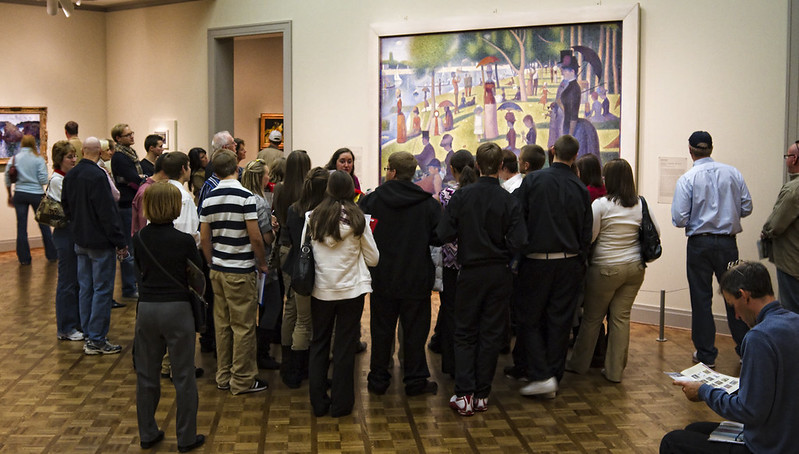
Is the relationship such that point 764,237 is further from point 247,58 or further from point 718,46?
point 247,58

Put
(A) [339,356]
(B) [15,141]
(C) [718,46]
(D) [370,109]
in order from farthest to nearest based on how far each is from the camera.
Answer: (B) [15,141]
(D) [370,109]
(C) [718,46]
(A) [339,356]

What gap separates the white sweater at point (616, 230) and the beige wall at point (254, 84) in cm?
1061

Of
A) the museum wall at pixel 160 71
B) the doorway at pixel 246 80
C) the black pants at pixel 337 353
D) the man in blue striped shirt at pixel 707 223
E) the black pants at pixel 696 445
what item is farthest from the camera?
the museum wall at pixel 160 71

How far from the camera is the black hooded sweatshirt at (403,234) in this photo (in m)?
5.94

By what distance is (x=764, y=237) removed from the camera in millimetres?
6746

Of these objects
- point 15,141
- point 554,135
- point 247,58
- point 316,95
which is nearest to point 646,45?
point 554,135

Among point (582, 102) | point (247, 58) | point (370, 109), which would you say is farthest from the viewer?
point (247, 58)

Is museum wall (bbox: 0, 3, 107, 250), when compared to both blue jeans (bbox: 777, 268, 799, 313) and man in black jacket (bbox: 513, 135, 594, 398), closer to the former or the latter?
man in black jacket (bbox: 513, 135, 594, 398)

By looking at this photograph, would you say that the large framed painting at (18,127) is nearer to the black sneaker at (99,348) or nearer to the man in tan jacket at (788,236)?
the black sneaker at (99,348)

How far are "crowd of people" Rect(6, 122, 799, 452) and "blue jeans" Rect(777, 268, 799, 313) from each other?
0.38 meters

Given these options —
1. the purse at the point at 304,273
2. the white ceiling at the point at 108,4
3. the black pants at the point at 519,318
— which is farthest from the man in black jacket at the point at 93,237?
the white ceiling at the point at 108,4

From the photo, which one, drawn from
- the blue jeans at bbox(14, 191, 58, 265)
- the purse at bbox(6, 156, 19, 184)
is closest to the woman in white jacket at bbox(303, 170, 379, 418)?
the blue jeans at bbox(14, 191, 58, 265)

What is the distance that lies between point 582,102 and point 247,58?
8779 mm

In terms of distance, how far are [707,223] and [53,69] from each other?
11701 mm
